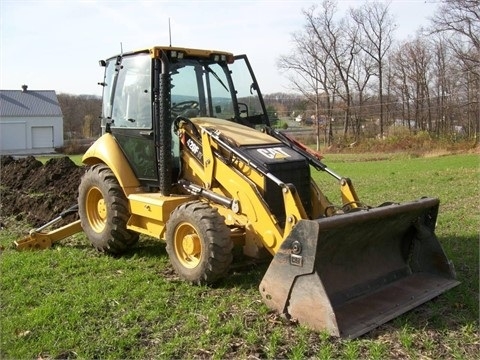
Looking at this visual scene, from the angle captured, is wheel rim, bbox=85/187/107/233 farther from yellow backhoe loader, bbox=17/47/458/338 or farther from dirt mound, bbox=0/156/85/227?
dirt mound, bbox=0/156/85/227

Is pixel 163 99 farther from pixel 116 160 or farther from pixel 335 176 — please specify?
pixel 335 176

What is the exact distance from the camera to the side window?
6.81m

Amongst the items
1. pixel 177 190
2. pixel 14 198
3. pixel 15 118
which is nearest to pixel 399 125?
pixel 15 118

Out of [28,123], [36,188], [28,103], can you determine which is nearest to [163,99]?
[36,188]

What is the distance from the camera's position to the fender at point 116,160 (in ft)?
23.1

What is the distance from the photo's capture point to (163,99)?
21.2 ft

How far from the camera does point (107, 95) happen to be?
762 cm

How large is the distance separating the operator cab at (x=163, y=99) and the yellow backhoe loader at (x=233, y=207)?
0.6 inches

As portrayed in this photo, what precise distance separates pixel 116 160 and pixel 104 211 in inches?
30.7

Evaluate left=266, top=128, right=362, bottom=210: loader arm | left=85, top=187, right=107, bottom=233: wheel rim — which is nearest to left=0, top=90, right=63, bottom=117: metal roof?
left=85, top=187, right=107, bottom=233: wheel rim

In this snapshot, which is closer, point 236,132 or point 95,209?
point 236,132

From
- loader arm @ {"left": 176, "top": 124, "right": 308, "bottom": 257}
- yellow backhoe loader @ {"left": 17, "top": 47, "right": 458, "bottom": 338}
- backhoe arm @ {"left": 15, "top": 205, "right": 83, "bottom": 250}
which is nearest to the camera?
yellow backhoe loader @ {"left": 17, "top": 47, "right": 458, "bottom": 338}

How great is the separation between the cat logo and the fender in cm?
192

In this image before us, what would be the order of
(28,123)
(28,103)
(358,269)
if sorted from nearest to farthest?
(358,269) < (28,123) < (28,103)
